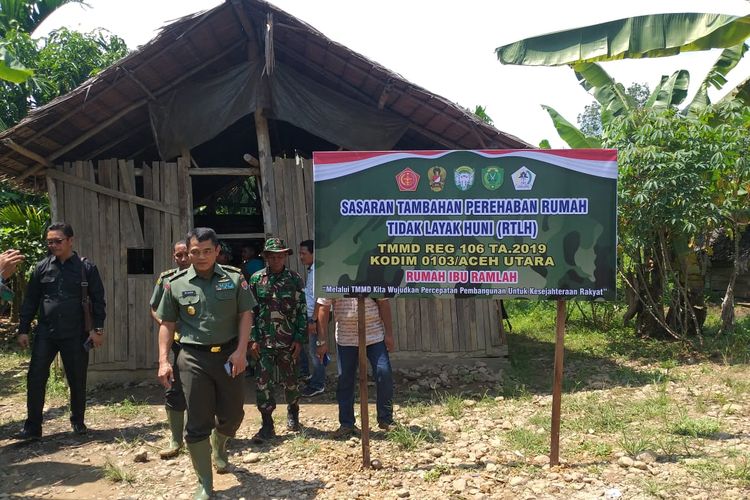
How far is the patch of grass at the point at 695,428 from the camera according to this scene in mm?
4512

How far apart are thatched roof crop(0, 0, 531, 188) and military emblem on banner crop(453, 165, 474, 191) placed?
2.43 meters

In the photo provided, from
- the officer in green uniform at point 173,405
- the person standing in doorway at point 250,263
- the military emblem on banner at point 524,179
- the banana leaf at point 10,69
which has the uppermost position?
the banana leaf at point 10,69

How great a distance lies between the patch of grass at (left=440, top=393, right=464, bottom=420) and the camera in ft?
17.5

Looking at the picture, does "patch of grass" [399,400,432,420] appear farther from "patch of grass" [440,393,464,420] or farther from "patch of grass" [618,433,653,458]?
"patch of grass" [618,433,653,458]

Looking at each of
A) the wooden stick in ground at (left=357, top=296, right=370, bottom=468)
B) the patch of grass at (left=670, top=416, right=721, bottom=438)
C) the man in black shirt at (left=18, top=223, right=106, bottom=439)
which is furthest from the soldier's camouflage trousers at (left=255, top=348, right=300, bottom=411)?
the patch of grass at (left=670, top=416, right=721, bottom=438)

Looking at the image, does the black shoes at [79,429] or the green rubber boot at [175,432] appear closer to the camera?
the green rubber boot at [175,432]

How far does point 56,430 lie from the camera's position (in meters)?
5.30

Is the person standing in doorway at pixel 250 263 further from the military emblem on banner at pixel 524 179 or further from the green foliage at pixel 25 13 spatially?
the green foliage at pixel 25 13

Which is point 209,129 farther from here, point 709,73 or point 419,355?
point 709,73

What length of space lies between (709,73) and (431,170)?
8028mm

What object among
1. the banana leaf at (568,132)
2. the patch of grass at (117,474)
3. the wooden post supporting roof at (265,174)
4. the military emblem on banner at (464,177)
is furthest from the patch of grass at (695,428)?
the banana leaf at (568,132)

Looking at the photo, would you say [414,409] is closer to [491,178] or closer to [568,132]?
[491,178]

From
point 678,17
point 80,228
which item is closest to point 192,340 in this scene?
point 80,228

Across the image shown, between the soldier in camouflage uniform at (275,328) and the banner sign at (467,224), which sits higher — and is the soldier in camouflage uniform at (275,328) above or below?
below
